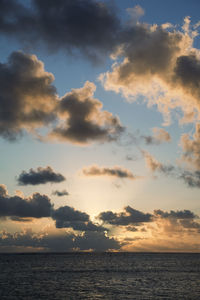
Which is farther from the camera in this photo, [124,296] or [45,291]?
[45,291]

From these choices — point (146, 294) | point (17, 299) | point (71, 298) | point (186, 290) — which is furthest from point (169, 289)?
point (17, 299)

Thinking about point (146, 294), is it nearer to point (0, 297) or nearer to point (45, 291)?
point (45, 291)

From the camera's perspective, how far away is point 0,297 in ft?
187

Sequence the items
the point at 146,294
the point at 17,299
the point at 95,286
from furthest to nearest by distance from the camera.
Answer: the point at 95,286, the point at 146,294, the point at 17,299

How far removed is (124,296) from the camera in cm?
5850

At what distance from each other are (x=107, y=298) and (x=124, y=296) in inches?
158

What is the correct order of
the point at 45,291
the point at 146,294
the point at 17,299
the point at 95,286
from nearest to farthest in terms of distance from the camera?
the point at 17,299, the point at 146,294, the point at 45,291, the point at 95,286

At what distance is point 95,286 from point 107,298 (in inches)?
711

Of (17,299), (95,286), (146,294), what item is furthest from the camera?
(95,286)

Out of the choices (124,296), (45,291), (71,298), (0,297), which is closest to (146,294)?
(124,296)

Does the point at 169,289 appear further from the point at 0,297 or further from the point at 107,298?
the point at 0,297

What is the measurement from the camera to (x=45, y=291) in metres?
65.6

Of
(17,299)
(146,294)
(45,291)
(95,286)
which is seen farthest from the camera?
(95,286)

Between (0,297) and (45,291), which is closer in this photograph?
(0,297)
